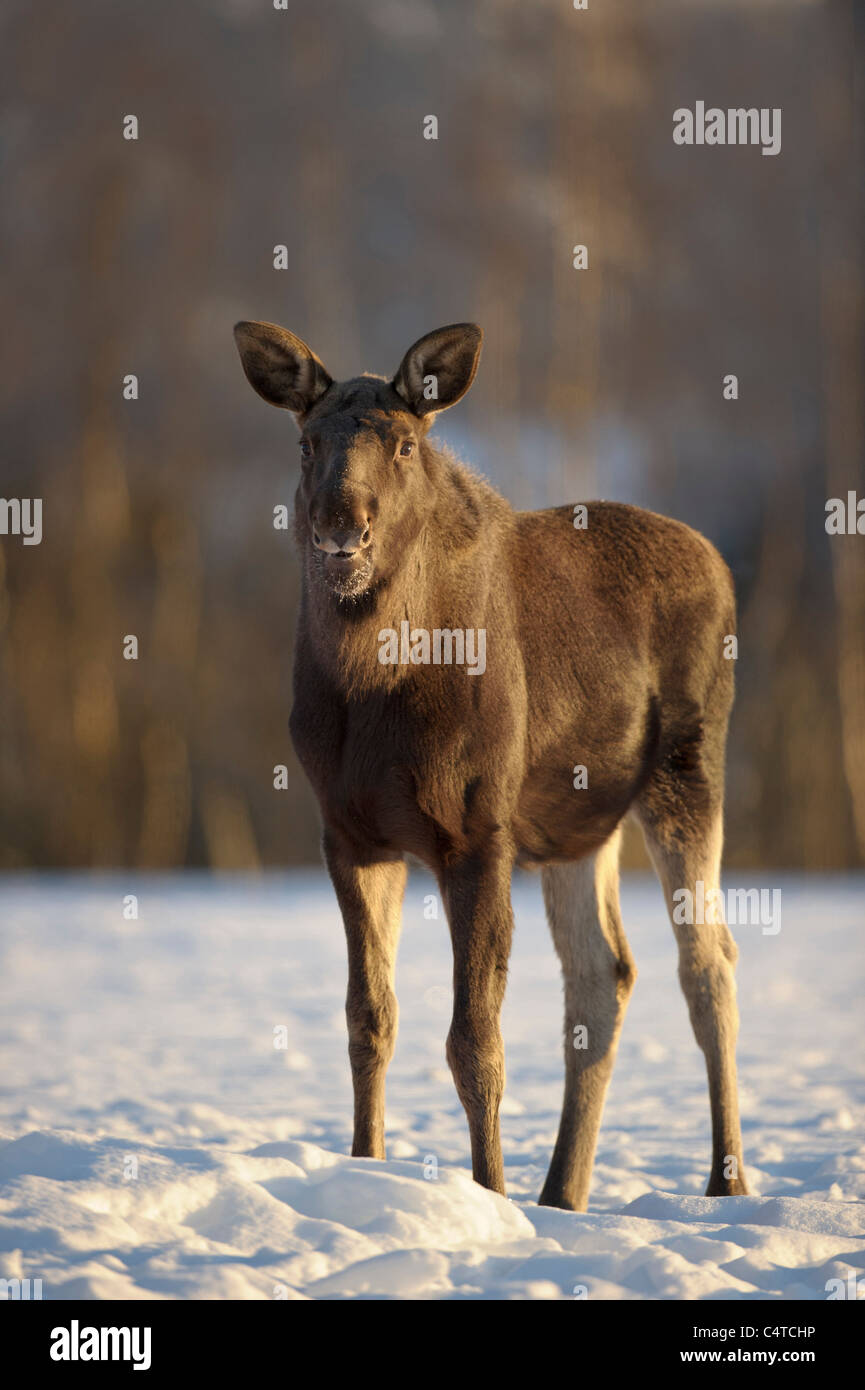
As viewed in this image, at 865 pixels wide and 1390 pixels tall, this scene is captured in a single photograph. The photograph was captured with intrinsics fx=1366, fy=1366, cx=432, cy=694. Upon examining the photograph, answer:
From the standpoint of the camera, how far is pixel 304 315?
2064cm

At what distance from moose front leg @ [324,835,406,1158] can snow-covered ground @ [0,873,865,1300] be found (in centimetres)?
35

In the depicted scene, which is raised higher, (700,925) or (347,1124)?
(700,925)

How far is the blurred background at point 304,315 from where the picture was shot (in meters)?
20.5

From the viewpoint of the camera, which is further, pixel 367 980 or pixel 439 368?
pixel 439 368

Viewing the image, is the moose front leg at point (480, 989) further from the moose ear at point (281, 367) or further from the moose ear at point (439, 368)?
the moose ear at point (281, 367)

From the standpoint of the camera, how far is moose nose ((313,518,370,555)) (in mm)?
4828

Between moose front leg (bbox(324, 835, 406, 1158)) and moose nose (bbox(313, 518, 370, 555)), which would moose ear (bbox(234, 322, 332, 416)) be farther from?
moose front leg (bbox(324, 835, 406, 1158))

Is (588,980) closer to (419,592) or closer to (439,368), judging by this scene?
(419,592)

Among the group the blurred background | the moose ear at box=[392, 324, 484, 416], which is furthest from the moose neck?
→ the blurred background

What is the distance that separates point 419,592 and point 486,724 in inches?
24.2

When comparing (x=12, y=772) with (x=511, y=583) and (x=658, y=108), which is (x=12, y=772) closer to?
(x=658, y=108)

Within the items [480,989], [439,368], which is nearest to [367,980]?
[480,989]

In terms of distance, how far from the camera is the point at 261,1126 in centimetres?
746

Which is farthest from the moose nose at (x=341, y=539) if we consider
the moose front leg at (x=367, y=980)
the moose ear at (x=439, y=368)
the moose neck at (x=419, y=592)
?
the moose front leg at (x=367, y=980)
